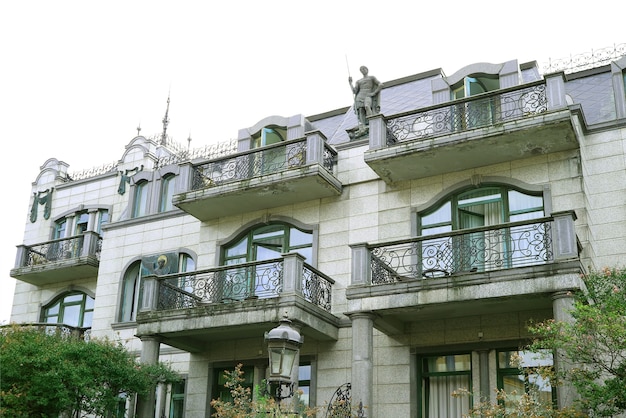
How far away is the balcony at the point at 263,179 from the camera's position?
19.9 m

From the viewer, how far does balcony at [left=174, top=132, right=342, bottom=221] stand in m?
19.9

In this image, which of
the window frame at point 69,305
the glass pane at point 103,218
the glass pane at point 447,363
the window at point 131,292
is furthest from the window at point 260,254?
the glass pane at point 103,218

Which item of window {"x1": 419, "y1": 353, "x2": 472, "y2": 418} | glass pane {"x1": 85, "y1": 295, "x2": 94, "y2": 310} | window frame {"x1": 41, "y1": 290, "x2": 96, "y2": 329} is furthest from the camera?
glass pane {"x1": 85, "y1": 295, "x2": 94, "y2": 310}

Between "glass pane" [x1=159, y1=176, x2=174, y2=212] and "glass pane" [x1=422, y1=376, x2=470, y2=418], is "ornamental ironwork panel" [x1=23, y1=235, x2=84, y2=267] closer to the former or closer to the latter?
"glass pane" [x1=159, y1=176, x2=174, y2=212]

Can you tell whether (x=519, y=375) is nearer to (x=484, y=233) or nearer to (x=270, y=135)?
(x=484, y=233)

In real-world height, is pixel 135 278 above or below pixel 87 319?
above

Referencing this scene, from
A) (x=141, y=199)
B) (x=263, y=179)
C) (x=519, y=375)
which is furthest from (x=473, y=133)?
(x=141, y=199)

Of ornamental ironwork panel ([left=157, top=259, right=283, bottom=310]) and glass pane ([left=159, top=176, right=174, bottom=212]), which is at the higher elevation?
glass pane ([left=159, top=176, right=174, bottom=212])

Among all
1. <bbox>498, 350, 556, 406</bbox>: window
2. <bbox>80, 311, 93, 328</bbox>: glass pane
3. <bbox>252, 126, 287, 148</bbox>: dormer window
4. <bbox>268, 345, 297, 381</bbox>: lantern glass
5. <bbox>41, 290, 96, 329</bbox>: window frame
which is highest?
<bbox>252, 126, 287, 148</bbox>: dormer window

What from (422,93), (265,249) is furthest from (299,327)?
(422,93)

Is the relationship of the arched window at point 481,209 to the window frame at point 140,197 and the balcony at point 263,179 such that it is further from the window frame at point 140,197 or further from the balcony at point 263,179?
the window frame at point 140,197

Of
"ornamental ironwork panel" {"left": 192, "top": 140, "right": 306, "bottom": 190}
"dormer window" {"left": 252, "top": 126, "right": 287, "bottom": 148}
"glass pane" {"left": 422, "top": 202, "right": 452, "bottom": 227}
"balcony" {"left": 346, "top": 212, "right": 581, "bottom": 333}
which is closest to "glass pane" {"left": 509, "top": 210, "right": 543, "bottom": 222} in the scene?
"balcony" {"left": 346, "top": 212, "right": 581, "bottom": 333}

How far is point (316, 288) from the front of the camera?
18656 millimetres

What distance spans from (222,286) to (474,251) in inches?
255
